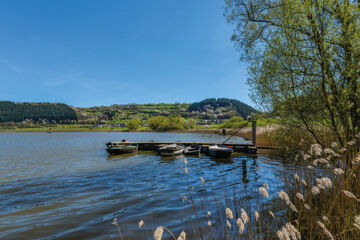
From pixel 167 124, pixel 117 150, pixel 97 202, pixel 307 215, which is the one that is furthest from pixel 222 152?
pixel 167 124

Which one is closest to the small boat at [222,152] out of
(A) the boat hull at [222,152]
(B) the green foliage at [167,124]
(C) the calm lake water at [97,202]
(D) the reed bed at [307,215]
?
(A) the boat hull at [222,152]

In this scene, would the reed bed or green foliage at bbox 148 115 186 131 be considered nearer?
the reed bed

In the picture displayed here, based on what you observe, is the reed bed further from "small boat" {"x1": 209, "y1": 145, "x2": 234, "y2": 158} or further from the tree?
"small boat" {"x1": 209, "y1": 145, "x2": 234, "y2": 158}

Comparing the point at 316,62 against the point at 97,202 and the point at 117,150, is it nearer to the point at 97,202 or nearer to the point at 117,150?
the point at 97,202

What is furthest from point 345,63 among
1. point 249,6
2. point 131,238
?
point 131,238

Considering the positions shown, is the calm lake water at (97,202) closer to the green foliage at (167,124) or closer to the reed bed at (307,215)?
the reed bed at (307,215)

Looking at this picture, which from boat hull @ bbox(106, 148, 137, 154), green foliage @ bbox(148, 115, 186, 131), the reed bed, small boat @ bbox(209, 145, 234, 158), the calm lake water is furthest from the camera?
green foliage @ bbox(148, 115, 186, 131)

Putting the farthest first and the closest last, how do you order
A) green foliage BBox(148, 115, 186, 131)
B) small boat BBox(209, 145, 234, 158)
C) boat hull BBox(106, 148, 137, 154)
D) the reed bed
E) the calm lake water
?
green foliage BBox(148, 115, 186, 131), boat hull BBox(106, 148, 137, 154), small boat BBox(209, 145, 234, 158), the calm lake water, the reed bed

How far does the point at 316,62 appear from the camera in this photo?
29.5 ft

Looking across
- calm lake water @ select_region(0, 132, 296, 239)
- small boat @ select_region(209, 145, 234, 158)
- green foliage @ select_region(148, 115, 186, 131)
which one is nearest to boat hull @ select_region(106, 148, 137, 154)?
calm lake water @ select_region(0, 132, 296, 239)

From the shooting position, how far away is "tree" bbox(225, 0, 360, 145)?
8.55 meters

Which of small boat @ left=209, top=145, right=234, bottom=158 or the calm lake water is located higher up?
small boat @ left=209, top=145, right=234, bottom=158

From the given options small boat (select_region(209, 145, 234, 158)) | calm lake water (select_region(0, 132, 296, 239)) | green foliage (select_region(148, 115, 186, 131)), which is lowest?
calm lake water (select_region(0, 132, 296, 239))

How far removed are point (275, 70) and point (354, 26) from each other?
3533 mm
